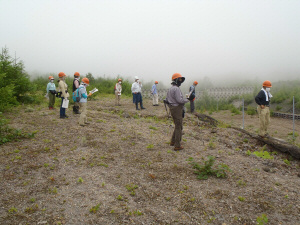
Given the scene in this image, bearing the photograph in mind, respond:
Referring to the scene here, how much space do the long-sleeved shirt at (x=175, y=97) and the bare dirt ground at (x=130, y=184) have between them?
1.33 meters

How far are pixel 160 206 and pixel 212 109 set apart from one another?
16.1m

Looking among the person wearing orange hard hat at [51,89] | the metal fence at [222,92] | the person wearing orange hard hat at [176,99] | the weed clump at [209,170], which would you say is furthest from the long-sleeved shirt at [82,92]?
the metal fence at [222,92]

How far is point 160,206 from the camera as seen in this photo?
406cm

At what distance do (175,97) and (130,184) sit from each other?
2.54 m

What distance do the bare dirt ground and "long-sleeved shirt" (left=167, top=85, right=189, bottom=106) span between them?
1326 mm

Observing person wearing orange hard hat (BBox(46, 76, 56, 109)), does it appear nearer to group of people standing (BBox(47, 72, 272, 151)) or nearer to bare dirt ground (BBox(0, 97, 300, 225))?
group of people standing (BBox(47, 72, 272, 151))

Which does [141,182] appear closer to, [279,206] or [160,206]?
[160,206]

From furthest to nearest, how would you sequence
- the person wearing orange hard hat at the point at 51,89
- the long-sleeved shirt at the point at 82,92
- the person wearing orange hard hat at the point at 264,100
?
the person wearing orange hard hat at the point at 51,89, the person wearing orange hard hat at the point at 264,100, the long-sleeved shirt at the point at 82,92

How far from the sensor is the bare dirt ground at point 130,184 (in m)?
3.79

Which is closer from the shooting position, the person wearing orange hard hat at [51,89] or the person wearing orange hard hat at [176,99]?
the person wearing orange hard hat at [176,99]

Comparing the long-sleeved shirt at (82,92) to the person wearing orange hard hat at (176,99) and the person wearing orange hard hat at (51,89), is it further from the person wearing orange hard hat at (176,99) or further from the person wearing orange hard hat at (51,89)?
the person wearing orange hard hat at (176,99)

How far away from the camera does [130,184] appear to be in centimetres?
472

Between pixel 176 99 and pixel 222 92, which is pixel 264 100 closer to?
pixel 176 99

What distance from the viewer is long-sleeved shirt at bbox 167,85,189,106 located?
6.20m
